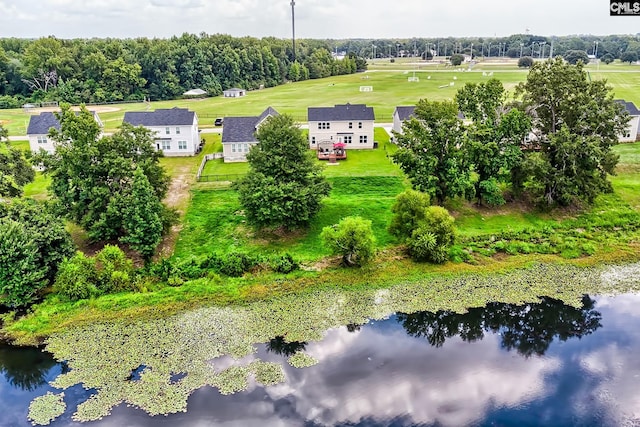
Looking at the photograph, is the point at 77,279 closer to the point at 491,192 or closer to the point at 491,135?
the point at 491,192

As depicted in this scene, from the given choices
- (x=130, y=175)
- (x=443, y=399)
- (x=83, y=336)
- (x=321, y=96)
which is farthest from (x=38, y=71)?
(x=443, y=399)

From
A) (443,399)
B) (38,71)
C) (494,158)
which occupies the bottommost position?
(443,399)

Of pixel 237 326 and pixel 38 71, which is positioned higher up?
pixel 38 71

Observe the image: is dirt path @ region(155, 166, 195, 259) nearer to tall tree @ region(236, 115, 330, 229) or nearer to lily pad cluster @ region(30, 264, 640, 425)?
tall tree @ region(236, 115, 330, 229)

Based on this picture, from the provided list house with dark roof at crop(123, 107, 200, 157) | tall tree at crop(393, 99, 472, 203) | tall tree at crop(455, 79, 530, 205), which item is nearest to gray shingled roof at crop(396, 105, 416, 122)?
tall tree at crop(455, 79, 530, 205)

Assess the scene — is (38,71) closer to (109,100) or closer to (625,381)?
(109,100)

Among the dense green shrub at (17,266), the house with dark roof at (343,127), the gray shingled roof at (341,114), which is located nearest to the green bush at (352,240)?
the dense green shrub at (17,266)
